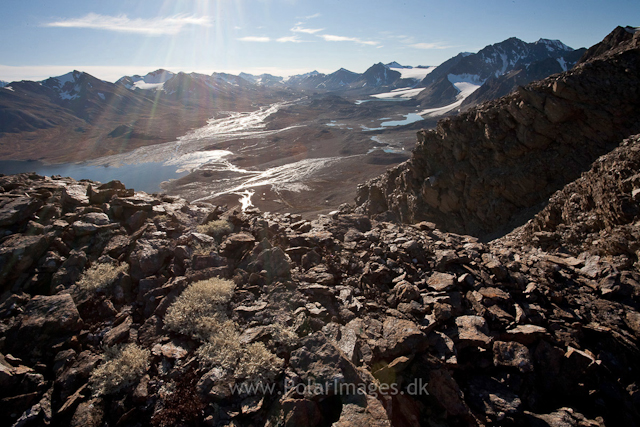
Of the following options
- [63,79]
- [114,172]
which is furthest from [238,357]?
[63,79]

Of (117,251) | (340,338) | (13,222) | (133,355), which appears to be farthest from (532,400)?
(13,222)

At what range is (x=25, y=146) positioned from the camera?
302 feet

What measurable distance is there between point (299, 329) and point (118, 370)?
2.96 metres

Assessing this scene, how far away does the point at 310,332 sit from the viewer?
5.48 metres

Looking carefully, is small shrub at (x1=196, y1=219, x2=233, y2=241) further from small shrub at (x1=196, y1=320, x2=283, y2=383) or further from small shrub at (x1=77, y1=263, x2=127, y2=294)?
small shrub at (x1=196, y1=320, x2=283, y2=383)

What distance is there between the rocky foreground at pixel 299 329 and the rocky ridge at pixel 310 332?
3 centimetres

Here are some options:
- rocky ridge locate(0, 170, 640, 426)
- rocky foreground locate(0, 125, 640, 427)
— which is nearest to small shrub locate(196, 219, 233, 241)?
rocky foreground locate(0, 125, 640, 427)

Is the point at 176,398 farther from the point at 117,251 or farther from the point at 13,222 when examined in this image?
the point at 13,222

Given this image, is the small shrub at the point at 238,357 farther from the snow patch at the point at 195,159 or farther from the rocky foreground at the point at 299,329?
the snow patch at the point at 195,159

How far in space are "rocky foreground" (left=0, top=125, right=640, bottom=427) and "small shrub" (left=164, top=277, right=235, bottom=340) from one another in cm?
4

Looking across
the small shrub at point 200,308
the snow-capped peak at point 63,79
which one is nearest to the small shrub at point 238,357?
the small shrub at point 200,308

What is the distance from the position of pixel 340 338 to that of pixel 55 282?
632 centimetres

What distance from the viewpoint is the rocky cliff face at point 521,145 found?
50.4 feet

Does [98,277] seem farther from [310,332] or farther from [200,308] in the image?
[310,332]
